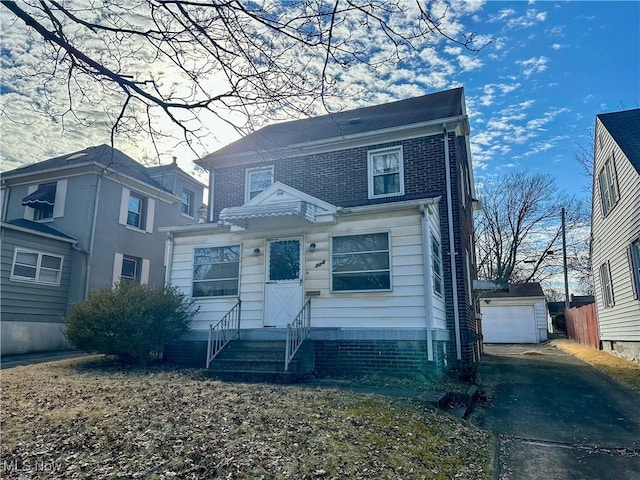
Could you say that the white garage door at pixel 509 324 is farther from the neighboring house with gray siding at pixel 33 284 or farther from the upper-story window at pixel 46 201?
the upper-story window at pixel 46 201

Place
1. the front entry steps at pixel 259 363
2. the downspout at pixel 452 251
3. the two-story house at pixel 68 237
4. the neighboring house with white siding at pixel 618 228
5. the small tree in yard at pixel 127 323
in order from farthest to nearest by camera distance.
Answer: the two-story house at pixel 68 237, the neighboring house with white siding at pixel 618 228, the downspout at pixel 452 251, the small tree in yard at pixel 127 323, the front entry steps at pixel 259 363

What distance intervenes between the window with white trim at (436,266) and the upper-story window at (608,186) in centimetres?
668

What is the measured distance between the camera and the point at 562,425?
6445 mm

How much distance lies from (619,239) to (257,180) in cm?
1140

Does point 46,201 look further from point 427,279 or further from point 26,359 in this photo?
point 427,279

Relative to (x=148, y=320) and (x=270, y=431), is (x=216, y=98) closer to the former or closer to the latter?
(x=270, y=431)

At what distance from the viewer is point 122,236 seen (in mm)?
17156

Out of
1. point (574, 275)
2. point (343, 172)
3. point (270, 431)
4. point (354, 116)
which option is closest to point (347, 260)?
point (343, 172)

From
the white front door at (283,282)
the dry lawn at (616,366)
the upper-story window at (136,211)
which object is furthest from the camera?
the upper-story window at (136,211)

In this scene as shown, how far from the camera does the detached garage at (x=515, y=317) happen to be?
25938 mm

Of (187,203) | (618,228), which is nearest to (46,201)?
(187,203)

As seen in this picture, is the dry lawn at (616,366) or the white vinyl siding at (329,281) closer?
the white vinyl siding at (329,281)

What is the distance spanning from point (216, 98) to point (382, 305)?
609 cm

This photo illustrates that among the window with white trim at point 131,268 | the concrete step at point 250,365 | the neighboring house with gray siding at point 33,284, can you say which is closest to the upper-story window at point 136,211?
the window with white trim at point 131,268
